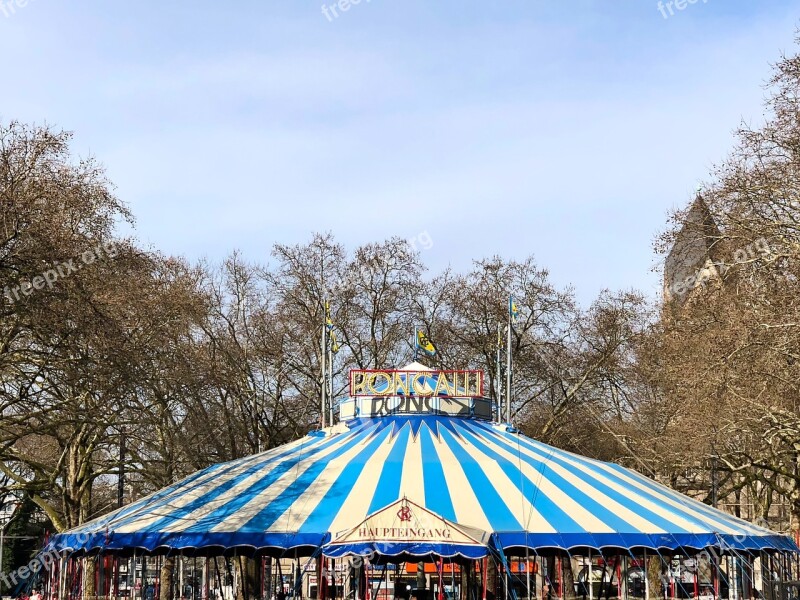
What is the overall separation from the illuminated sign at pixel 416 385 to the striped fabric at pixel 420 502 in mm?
872

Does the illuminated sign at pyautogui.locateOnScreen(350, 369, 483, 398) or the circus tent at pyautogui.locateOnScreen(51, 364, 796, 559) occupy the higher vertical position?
the illuminated sign at pyautogui.locateOnScreen(350, 369, 483, 398)

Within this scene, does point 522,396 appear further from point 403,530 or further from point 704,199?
point 403,530

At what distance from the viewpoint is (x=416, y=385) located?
2534cm

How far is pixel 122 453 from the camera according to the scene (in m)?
36.0

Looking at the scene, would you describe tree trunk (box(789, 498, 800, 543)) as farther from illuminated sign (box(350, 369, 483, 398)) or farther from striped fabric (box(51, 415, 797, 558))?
illuminated sign (box(350, 369, 483, 398))

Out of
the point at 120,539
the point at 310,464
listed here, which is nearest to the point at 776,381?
the point at 310,464

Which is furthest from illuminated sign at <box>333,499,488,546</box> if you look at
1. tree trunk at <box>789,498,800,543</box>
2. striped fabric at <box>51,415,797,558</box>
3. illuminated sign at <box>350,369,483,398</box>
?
tree trunk at <box>789,498,800,543</box>

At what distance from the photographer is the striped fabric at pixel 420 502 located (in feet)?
62.1

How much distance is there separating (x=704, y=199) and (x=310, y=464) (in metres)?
11.7

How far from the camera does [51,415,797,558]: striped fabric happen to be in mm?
18938

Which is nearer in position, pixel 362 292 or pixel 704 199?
pixel 704 199

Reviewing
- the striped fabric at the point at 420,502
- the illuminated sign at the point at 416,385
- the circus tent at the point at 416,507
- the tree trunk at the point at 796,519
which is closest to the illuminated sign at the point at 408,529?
the circus tent at the point at 416,507

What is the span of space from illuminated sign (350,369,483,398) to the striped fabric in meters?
0.87

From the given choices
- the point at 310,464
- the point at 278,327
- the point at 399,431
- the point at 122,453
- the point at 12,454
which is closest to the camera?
the point at 310,464
